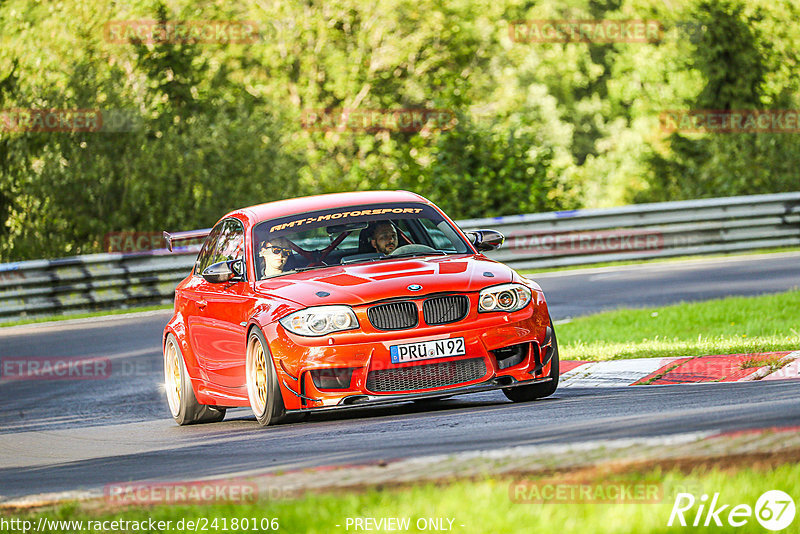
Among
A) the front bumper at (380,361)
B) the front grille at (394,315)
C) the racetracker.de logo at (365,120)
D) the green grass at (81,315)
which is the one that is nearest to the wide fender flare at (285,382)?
the front bumper at (380,361)

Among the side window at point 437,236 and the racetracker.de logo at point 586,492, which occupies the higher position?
the side window at point 437,236

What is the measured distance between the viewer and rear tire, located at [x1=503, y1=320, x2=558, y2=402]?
9.28 metres

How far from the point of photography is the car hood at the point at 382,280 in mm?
8734

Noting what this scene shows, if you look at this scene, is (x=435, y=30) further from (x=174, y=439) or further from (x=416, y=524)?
(x=416, y=524)

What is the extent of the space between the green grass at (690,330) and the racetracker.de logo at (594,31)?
32.2 meters

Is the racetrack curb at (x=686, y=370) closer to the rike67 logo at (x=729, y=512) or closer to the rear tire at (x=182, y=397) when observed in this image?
the rear tire at (x=182, y=397)

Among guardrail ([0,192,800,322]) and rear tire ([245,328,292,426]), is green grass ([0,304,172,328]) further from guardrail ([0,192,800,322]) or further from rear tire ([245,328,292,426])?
rear tire ([245,328,292,426])

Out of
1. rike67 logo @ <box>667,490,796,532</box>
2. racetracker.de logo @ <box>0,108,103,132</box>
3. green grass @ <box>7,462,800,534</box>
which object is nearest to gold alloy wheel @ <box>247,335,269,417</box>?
green grass @ <box>7,462,800,534</box>

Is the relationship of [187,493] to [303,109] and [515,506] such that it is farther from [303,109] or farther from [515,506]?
[303,109]

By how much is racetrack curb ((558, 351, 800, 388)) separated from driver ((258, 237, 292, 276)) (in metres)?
2.72

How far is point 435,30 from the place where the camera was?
43.2m

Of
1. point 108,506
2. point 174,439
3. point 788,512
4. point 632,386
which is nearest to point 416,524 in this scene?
point 788,512

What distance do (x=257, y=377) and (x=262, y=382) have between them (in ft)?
0.33

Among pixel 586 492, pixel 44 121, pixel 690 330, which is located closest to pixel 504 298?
pixel 586 492
